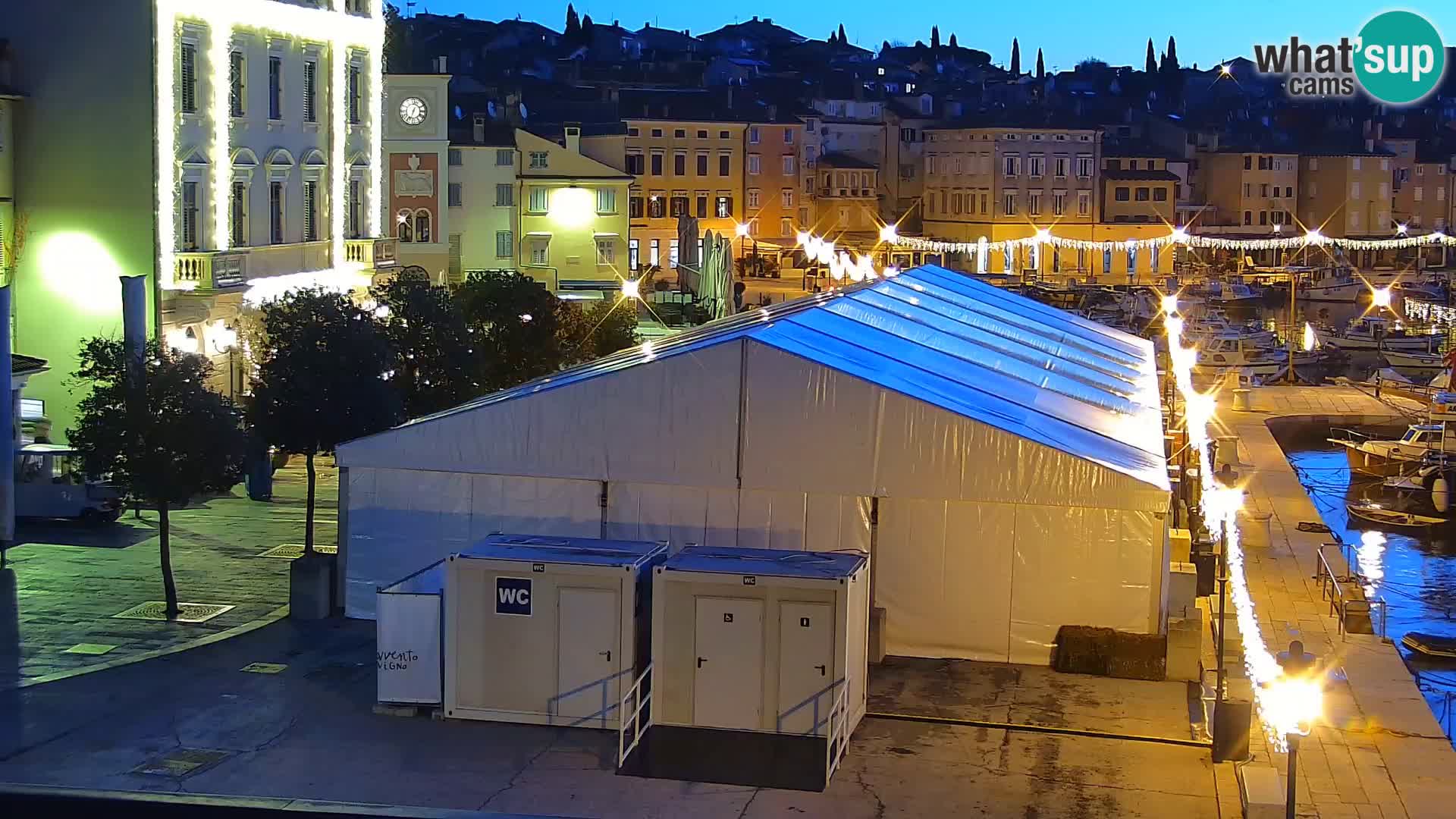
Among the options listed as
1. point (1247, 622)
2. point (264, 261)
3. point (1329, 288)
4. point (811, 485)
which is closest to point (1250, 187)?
point (1329, 288)

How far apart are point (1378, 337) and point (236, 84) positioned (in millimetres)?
47969

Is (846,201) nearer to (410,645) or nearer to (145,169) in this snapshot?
(145,169)

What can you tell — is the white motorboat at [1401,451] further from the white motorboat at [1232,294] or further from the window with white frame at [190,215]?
the white motorboat at [1232,294]

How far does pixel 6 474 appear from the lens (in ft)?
78.8

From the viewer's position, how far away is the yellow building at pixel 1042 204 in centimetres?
10244

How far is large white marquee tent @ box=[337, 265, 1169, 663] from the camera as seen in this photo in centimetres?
1800

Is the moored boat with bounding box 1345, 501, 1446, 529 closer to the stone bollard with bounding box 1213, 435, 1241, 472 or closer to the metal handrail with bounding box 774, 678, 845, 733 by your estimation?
the stone bollard with bounding box 1213, 435, 1241, 472

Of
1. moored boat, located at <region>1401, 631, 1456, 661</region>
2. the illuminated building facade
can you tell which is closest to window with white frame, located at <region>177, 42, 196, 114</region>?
the illuminated building facade

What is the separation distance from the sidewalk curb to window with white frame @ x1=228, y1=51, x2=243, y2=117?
17831 millimetres

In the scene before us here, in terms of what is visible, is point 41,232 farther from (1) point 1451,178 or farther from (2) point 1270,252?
(1) point 1451,178

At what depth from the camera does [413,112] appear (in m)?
59.3

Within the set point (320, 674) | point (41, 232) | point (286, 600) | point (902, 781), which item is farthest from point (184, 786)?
point (41, 232)

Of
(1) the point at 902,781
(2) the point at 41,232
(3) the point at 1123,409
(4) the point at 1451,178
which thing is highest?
(4) the point at 1451,178

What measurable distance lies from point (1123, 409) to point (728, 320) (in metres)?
8.17
